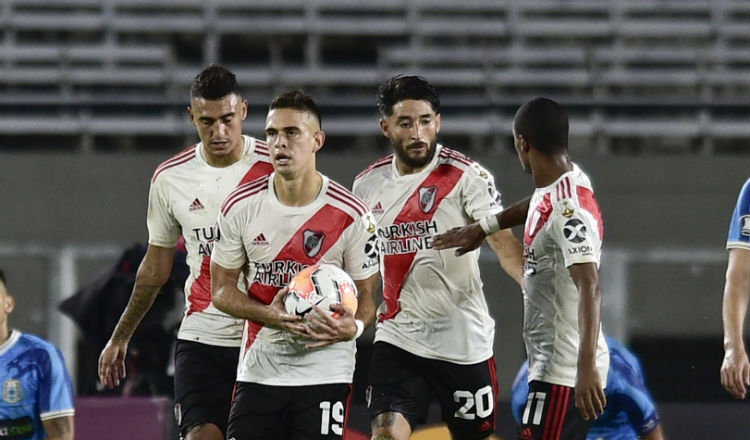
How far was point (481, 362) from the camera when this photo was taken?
536 centimetres

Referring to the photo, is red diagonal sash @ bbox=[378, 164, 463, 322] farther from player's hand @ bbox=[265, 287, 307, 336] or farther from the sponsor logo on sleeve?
the sponsor logo on sleeve

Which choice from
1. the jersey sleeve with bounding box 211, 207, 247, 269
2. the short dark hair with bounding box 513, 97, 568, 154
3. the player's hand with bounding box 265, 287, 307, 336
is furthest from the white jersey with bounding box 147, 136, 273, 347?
the short dark hair with bounding box 513, 97, 568, 154

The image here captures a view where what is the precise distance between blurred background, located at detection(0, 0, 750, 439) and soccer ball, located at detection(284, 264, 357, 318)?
4.26 meters

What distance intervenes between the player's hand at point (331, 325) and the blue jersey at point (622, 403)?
146cm

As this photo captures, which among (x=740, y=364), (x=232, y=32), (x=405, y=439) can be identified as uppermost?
(x=232, y=32)

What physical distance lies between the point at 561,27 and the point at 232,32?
11.1ft

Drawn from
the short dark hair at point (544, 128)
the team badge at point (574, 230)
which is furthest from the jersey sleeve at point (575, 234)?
the short dark hair at point (544, 128)

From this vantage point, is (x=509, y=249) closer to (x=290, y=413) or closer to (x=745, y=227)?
(x=745, y=227)

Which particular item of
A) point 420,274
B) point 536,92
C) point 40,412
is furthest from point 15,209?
point 536,92

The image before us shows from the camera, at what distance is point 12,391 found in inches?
227

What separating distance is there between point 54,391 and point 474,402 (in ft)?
6.70

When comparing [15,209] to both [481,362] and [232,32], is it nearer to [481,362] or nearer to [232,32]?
[232,32]

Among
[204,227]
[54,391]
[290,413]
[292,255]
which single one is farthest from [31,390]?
[292,255]

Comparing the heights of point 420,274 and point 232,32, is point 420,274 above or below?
below
